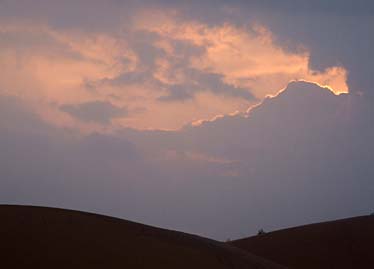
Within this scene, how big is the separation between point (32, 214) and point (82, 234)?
2094mm

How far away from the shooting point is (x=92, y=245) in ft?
50.2

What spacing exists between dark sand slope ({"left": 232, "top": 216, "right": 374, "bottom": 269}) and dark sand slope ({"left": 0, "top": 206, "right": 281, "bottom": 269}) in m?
12.9

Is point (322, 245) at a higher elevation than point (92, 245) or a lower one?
higher

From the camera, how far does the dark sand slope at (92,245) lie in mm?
14227

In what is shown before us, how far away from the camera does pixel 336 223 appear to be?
36.5m

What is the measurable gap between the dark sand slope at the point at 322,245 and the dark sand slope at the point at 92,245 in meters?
12.9

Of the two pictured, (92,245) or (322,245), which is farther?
(322,245)

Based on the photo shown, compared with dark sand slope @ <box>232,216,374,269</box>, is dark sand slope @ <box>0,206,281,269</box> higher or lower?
lower

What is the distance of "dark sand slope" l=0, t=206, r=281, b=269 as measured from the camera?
46.7 feet

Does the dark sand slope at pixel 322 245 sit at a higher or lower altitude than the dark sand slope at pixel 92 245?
higher

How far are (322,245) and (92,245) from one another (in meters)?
20.7

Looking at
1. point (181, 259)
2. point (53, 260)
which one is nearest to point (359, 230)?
point (181, 259)

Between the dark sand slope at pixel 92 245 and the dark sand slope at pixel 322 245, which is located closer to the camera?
the dark sand slope at pixel 92 245

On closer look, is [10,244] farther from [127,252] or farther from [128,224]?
[128,224]
